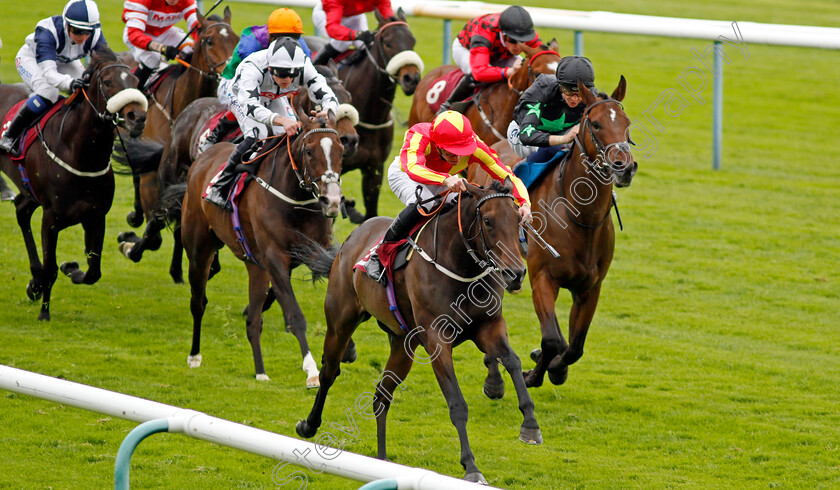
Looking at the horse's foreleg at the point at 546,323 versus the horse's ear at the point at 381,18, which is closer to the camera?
the horse's foreleg at the point at 546,323

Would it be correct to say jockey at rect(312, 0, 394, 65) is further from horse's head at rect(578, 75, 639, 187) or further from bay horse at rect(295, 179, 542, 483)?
bay horse at rect(295, 179, 542, 483)

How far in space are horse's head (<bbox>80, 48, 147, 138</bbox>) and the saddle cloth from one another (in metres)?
3.41

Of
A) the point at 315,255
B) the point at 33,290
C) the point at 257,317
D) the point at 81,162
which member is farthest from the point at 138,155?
the point at 315,255

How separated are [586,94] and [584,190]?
0.61 metres

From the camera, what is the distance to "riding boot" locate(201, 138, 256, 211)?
7387 millimetres

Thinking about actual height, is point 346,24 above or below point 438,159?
below

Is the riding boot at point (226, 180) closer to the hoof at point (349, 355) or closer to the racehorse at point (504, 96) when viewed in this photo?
the hoof at point (349, 355)

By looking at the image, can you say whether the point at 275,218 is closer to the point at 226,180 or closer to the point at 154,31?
the point at 226,180

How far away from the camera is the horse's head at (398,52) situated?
1030 centimetres

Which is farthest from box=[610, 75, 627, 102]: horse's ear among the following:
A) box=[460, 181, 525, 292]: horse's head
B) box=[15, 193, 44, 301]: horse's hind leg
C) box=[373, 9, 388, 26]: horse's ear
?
box=[15, 193, 44, 301]: horse's hind leg

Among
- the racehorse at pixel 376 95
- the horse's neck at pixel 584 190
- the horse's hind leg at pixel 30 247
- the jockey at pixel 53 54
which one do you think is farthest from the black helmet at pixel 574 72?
the horse's hind leg at pixel 30 247

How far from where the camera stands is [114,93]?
798cm

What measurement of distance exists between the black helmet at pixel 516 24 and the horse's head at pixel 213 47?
268cm

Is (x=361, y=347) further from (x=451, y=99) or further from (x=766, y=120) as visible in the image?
(x=766, y=120)
